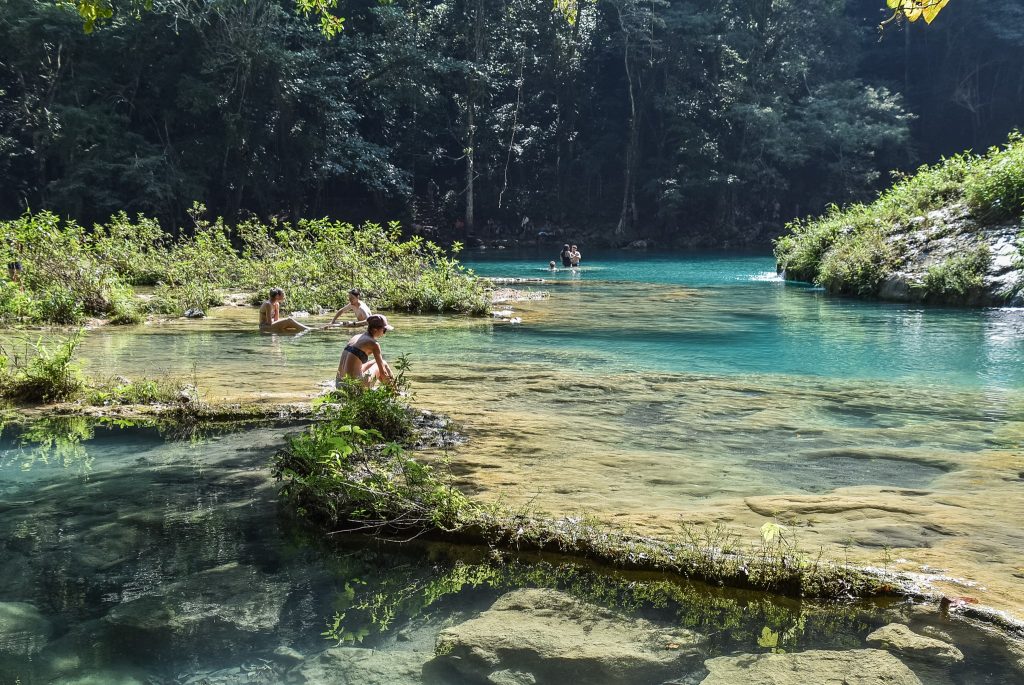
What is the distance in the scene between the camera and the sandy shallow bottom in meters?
5.46

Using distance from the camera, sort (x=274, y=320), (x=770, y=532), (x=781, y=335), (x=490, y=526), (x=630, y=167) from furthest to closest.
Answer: (x=630, y=167)
(x=781, y=335)
(x=274, y=320)
(x=490, y=526)
(x=770, y=532)

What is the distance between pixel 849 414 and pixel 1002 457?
1.99 m

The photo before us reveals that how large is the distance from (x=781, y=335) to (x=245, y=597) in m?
13.0

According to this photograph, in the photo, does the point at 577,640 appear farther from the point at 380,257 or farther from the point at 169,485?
the point at 380,257

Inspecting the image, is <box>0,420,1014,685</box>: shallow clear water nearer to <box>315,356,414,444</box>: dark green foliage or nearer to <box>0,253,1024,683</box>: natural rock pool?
<box>0,253,1024,683</box>: natural rock pool

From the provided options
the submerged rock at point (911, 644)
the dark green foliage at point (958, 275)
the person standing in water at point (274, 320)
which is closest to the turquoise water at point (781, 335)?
the dark green foliage at point (958, 275)

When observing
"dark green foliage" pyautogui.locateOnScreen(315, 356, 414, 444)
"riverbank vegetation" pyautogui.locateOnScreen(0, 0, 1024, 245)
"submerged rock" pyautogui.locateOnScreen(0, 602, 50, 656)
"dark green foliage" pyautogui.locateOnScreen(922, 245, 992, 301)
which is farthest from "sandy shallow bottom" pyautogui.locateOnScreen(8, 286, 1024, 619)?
"riverbank vegetation" pyautogui.locateOnScreen(0, 0, 1024, 245)

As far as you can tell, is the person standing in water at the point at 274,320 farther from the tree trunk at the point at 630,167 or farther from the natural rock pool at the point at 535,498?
the tree trunk at the point at 630,167

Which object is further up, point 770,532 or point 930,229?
point 930,229

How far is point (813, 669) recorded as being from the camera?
13.1ft

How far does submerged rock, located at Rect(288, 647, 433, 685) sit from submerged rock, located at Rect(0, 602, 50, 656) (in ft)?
4.44

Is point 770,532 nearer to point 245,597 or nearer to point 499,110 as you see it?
point 245,597

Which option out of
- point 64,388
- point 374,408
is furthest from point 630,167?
point 374,408

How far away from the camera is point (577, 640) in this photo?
4.34 metres
